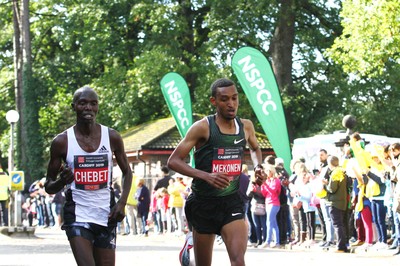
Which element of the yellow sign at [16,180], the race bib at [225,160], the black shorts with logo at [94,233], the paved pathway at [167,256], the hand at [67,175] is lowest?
the paved pathway at [167,256]

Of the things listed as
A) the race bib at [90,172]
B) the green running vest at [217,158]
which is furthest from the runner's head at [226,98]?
the race bib at [90,172]

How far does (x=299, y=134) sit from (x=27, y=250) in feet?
83.7

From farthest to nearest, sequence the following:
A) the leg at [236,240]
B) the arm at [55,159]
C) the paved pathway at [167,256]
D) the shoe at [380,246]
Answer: the shoe at [380,246], the paved pathway at [167,256], the leg at [236,240], the arm at [55,159]

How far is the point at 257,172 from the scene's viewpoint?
30.0ft

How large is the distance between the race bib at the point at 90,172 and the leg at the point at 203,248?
104 centimetres

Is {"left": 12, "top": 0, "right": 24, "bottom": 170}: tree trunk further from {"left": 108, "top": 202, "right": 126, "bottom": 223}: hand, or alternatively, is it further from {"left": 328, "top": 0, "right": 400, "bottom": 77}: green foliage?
{"left": 108, "top": 202, "right": 126, "bottom": 223}: hand

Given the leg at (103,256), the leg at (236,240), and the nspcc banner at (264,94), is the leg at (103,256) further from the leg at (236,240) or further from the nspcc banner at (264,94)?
the nspcc banner at (264,94)

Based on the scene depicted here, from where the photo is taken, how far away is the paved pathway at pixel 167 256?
52.0ft

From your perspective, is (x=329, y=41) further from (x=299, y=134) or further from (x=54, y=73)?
(x=54, y=73)

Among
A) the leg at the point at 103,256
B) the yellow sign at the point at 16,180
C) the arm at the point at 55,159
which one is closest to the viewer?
the leg at the point at 103,256

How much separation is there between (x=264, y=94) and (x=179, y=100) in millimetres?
7185

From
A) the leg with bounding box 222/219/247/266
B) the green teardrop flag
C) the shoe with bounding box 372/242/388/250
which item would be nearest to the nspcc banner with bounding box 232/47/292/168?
the shoe with bounding box 372/242/388/250

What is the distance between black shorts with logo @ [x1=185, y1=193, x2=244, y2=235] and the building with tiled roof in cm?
2875

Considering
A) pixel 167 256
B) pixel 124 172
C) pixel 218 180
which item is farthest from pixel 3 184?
pixel 218 180
